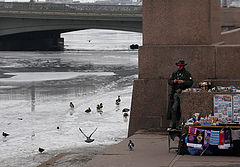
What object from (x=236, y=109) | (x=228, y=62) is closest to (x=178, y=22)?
(x=228, y=62)

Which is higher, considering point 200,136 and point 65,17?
point 65,17

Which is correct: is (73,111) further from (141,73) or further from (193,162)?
(193,162)

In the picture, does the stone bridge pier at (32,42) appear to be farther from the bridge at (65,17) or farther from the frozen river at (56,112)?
the frozen river at (56,112)

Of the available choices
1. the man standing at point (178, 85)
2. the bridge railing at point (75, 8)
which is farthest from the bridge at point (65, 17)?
the man standing at point (178, 85)

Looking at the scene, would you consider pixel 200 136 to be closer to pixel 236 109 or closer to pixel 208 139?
pixel 208 139

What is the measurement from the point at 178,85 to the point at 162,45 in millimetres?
1939

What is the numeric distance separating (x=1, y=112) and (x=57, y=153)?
6977mm

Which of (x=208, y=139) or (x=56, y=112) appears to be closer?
(x=208, y=139)

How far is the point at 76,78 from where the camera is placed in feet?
96.5

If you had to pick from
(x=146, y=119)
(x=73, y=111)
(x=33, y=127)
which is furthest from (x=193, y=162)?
(x=73, y=111)

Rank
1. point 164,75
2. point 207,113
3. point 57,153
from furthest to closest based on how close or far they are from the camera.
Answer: point 164,75 < point 57,153 < point 207,113

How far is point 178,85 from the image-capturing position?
32.2 ft

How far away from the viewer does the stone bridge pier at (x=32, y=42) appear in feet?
205

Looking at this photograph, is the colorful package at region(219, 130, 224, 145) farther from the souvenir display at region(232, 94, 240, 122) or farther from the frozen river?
the frozen river
